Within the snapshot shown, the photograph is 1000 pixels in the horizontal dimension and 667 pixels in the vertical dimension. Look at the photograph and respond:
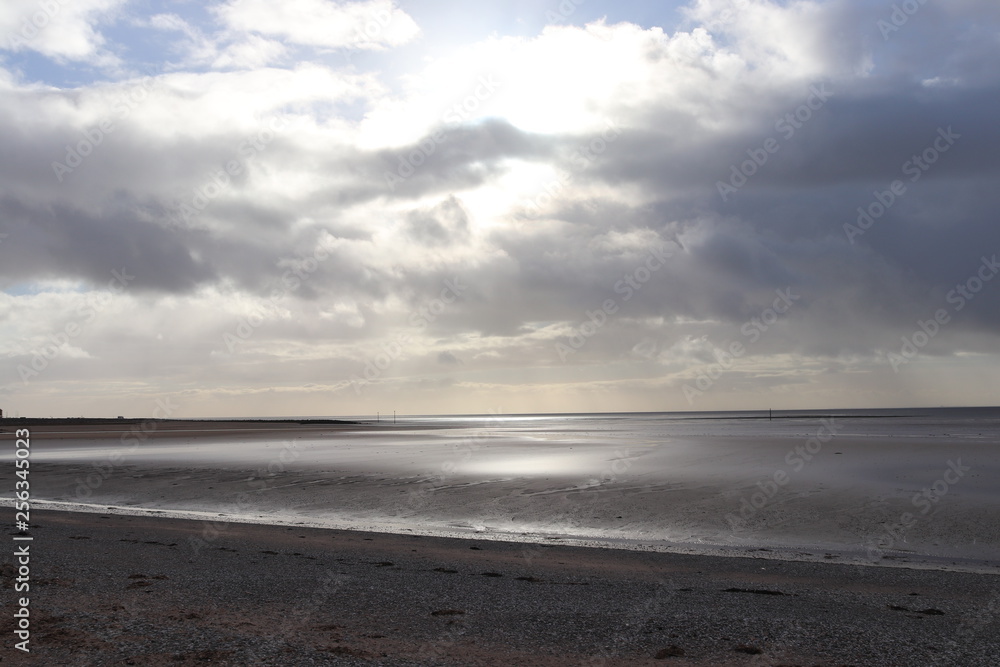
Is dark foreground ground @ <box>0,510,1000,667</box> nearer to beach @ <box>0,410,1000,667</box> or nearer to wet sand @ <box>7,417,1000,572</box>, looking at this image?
beach @ <box>0,410,1000,667</box>

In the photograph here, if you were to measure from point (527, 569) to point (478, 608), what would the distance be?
2957 mm

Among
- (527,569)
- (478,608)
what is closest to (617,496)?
(527,569)

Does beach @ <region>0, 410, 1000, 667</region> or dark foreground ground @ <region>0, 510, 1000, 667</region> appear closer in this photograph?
dark foreground ground @ <region>0, 510, 1000, 667</region>

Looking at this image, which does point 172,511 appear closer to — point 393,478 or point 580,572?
point 393,478

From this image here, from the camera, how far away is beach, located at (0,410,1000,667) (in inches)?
328

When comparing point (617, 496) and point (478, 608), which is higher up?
point (478, 608)

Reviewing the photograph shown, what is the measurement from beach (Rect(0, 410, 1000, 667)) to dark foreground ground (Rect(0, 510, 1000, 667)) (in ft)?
0.17

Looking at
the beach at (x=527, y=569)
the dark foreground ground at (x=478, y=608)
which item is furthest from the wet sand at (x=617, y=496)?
the dark foreground ground at (x=478, y=608)

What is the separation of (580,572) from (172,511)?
51.7 ft

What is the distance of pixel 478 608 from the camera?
10039mm

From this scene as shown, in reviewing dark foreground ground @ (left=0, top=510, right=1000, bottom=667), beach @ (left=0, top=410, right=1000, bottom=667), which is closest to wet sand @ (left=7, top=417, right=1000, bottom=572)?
beach @ (left=0, top=410, right=1000, bottom=667)

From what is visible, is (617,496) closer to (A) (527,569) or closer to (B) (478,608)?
(A) (527,569)

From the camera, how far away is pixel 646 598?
419 inches

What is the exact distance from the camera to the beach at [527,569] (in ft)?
27.3
